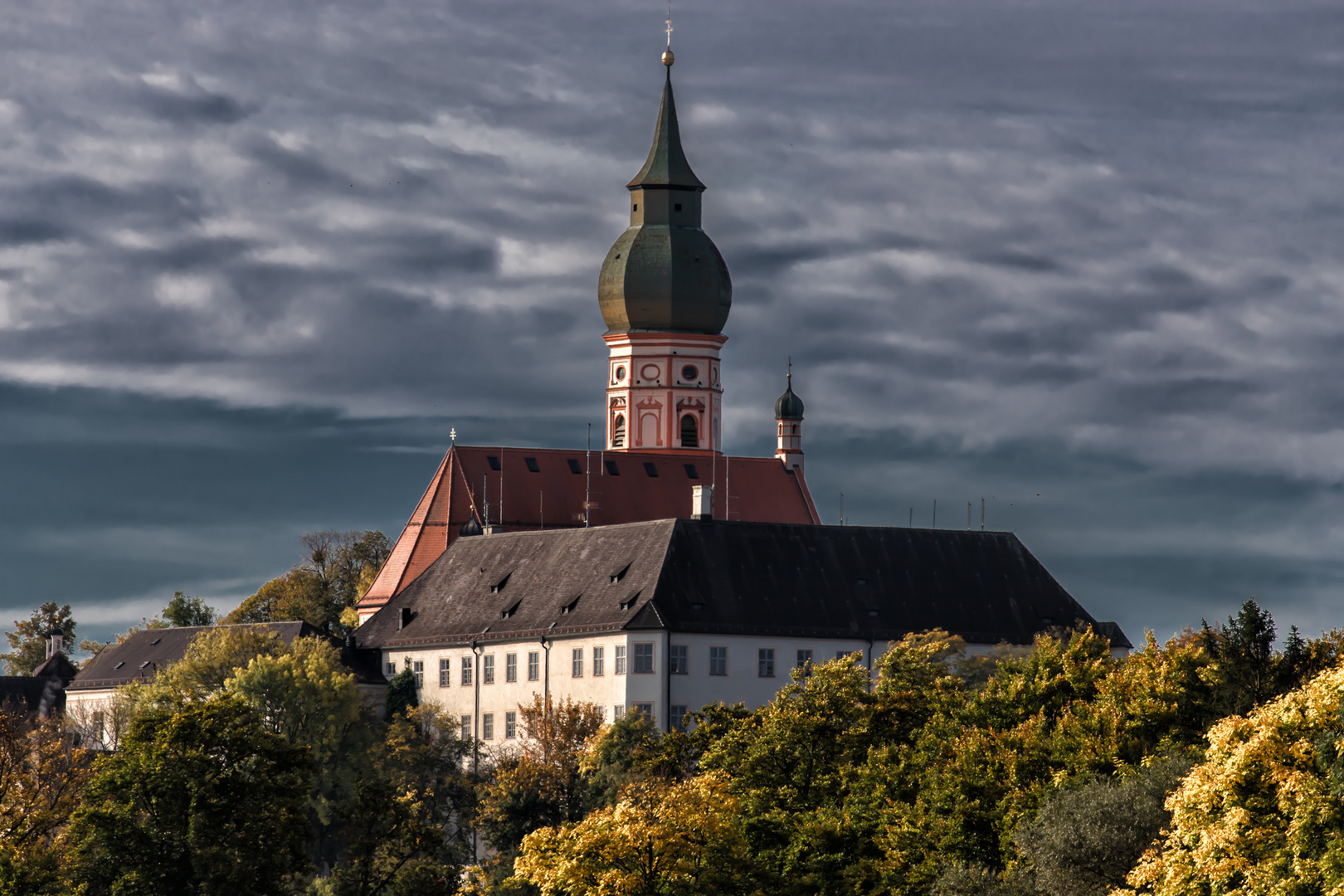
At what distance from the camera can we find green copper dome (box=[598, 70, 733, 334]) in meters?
160

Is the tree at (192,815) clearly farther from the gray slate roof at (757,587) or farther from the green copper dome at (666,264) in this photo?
the green copper dome at (666,264)

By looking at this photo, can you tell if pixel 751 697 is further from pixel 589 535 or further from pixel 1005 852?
pixel 1005 852

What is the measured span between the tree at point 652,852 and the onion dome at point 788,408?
322 ft

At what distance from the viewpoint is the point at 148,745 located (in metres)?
65.4

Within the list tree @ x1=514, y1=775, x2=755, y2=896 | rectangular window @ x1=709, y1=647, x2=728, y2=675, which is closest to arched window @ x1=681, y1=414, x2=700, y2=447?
rectangular window @ x1=709, y1=647, x2=728, y2=675

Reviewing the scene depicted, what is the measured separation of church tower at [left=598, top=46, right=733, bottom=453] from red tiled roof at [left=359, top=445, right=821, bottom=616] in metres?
9.40

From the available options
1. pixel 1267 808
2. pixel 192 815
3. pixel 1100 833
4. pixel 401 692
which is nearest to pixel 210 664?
pixel 401 692

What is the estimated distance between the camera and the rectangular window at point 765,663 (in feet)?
368

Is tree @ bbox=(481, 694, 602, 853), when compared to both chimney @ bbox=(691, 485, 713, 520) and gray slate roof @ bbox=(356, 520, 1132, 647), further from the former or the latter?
chimney @ bbox=(691, 485, 713, 520)

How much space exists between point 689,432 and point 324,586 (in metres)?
23.7

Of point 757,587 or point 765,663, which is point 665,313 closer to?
point 757,587

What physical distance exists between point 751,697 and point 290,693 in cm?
1889

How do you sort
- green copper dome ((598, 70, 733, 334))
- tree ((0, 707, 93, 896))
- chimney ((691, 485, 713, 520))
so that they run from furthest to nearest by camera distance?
green copper dome ((598, 70, 733, 334)) → chimney ((691, 485, 713, 520)) → tree ((0, 707, 93, 896))

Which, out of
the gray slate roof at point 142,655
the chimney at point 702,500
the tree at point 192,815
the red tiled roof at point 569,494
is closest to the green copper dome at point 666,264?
the red tiled roof at point 569,494
